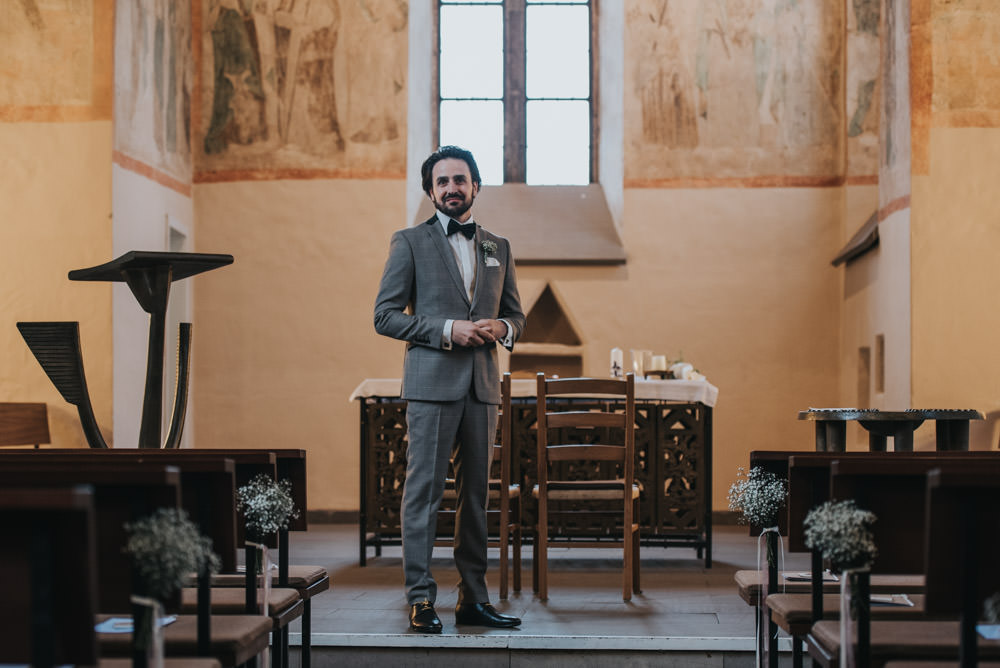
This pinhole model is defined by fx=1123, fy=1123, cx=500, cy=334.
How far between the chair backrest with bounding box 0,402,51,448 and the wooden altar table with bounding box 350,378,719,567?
2252 mm

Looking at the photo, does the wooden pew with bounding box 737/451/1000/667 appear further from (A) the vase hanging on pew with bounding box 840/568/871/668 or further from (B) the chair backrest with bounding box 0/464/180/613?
(B) the chair backrest with bounding box 0/464/180/613

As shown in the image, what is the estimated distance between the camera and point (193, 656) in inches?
103

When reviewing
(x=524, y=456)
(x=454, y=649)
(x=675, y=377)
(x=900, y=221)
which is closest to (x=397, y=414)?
(x=524, y=456)

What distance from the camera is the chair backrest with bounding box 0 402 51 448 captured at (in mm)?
7098

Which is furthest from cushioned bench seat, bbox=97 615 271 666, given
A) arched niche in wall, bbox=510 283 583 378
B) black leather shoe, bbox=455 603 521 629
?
arched niche in wall, bbox=510 283 583 378

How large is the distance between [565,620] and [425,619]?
0.75m

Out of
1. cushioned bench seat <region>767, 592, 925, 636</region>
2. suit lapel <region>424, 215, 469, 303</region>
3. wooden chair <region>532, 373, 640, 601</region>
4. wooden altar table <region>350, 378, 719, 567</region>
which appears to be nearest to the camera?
cushioned bench seat <region>767, 592, 925, 636</region>

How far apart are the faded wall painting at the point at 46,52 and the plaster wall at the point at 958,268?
5.55 metres

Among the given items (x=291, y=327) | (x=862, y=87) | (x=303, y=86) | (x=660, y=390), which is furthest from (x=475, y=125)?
(x=660, y=390)

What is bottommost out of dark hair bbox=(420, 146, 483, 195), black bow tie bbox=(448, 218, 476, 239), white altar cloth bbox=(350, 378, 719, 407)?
white altar cloth bbox=(350, 378, 719, 407)

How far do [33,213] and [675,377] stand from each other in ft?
14.5

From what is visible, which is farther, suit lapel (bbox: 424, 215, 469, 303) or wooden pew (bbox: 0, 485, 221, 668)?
suit lapel (bbox: 424, 215, 469, 303)

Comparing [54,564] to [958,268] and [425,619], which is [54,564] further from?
[958,268]

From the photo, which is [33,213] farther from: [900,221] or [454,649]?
[900,221]
